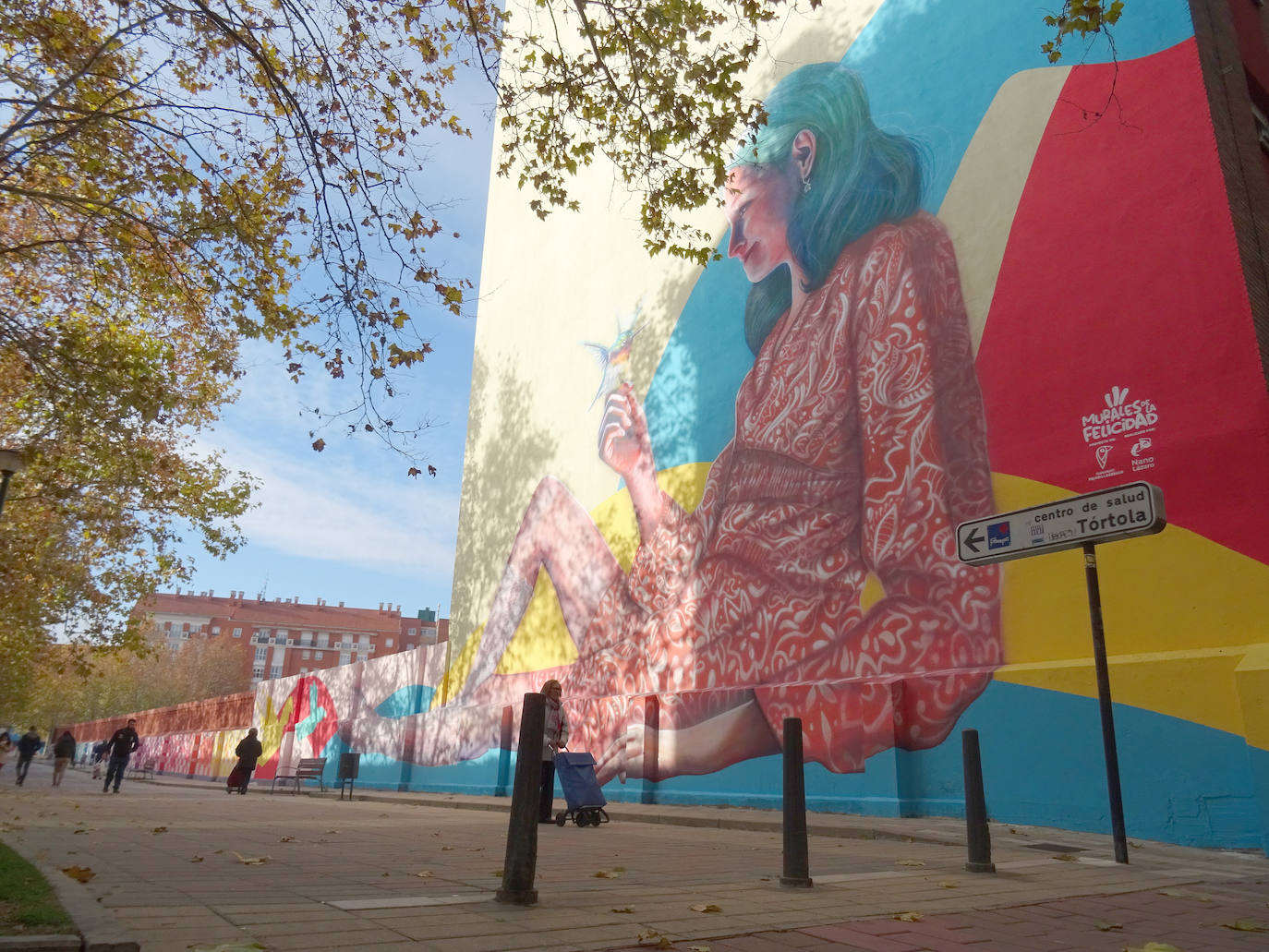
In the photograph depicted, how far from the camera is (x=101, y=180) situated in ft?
28.8

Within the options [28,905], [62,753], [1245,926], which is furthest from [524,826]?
[62,753]

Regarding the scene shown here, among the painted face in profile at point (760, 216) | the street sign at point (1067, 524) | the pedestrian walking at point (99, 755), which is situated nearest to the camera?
the street sign at point (1067, 524)

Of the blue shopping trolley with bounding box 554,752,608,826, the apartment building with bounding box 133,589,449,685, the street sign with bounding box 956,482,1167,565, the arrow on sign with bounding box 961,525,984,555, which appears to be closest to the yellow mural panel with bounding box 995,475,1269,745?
the street sign with bounding box 956,482,1167,565

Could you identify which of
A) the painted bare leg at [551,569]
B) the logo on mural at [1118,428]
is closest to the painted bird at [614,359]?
the painted bare leg at [551,569]

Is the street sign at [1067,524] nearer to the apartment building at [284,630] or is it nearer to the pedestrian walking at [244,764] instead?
the pedestrian walking at [244,764]

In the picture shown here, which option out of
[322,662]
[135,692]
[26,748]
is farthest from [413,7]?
[322,662]

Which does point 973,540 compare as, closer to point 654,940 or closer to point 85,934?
point 654,940

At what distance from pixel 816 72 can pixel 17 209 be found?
12823 mm

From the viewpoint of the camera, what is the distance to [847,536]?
12.1m

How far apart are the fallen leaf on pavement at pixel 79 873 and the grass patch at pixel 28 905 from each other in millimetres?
188

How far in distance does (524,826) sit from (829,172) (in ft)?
39.3

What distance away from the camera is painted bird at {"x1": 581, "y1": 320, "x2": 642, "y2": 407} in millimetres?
18156

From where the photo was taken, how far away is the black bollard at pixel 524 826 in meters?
4.20

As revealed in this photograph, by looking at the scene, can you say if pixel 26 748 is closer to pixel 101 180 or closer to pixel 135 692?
pixel 101 180
